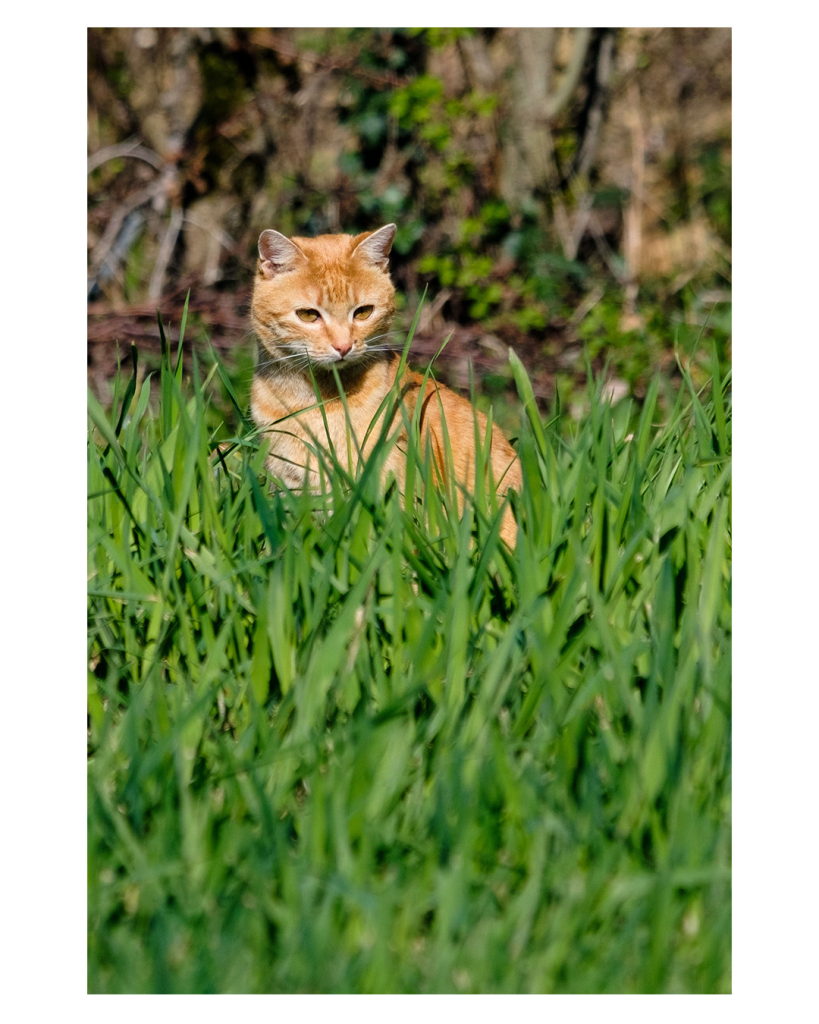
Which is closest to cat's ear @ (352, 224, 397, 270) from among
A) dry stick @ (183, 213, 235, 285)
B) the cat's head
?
the cat's head

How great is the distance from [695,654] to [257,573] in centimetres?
81

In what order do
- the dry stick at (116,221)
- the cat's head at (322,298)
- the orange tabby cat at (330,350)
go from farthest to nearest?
the dry stick at (116,221) → the cat's head at (322,298) → the orange tabby cat at (330,350)

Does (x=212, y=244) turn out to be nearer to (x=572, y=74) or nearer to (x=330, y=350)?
(x=572, y=74)

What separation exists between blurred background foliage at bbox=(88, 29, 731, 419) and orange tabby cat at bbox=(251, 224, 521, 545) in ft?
7.17

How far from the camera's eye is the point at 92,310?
4844mm

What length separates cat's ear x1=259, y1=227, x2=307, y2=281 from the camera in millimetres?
2895

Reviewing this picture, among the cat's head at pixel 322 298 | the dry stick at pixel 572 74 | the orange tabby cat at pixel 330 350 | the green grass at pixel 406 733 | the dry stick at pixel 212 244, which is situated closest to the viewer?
the green grass at pixel 406 733

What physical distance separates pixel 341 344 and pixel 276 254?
1.31 feet

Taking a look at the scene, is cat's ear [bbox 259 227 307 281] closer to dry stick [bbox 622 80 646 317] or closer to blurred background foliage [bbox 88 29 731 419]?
blurred background foliage [bbox 88 29 731 419]

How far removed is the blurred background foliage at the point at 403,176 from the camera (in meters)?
5.29

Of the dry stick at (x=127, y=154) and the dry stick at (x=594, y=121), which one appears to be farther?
the dry stick at (x=594, y=121)

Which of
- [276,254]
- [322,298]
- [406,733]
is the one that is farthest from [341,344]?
[406,733]

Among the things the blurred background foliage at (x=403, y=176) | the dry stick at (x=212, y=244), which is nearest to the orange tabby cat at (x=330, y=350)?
the blurred background foliage at (x=403, y=176)

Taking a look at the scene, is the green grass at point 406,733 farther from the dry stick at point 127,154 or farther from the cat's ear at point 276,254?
the dry stick at point 127,154
